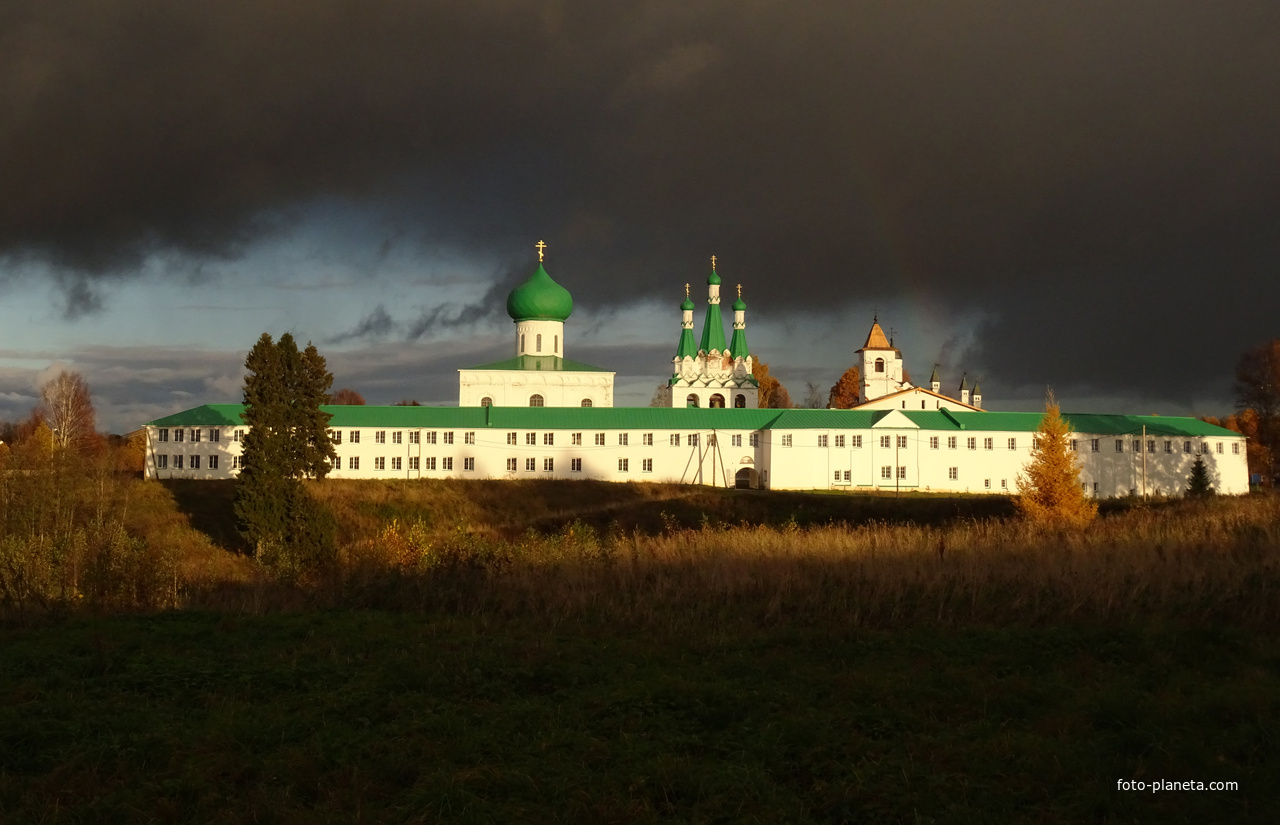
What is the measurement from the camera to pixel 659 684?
24.8ft

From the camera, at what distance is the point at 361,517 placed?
40594 millimetres

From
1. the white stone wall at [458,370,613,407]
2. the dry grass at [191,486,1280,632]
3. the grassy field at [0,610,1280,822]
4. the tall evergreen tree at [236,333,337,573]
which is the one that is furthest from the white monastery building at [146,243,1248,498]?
the grassy field at [0,610,1280,822]

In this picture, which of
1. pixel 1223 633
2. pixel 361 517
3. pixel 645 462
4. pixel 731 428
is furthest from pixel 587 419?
pixel 1223 633

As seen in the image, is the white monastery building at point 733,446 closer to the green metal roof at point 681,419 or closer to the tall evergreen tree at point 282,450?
the green metal roof at point 681,419

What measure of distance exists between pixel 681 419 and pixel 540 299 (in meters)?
13.4

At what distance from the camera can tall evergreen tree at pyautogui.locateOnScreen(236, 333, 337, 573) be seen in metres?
32.2

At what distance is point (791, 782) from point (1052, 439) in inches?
1243

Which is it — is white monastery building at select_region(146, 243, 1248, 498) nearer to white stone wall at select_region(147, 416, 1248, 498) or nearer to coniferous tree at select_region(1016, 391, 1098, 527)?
white stone wall at select_region(147, 416, 1248, 498)

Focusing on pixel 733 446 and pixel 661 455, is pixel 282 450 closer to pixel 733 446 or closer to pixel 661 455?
pixel 661 455

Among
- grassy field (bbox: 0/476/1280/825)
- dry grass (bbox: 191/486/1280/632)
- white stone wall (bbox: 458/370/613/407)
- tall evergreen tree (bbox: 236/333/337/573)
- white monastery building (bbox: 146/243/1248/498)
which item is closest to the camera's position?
grassy field (bbox: 0/476/1280/825)

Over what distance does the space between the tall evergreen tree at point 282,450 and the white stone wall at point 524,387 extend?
78.8 feet

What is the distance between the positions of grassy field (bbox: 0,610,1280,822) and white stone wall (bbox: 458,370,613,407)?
179 ft

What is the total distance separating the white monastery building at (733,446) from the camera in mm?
53969

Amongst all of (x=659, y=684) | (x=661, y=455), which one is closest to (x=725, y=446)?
(x=661, y=455)
